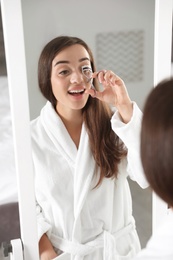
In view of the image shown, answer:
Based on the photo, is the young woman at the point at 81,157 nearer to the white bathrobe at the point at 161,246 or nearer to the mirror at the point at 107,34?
the mirror at the point at 107,34

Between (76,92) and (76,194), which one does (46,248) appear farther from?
(76,92)

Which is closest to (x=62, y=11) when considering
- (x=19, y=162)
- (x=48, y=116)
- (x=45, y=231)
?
(x=48, y=116)

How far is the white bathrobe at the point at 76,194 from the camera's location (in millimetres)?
844

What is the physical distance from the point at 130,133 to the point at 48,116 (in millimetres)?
183

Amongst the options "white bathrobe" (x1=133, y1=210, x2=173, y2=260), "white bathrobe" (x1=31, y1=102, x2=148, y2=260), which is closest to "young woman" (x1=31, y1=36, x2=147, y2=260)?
"white bathrobe" (x1=31, y1=102, x2=148, y2=260)

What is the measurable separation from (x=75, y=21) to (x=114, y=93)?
18 centimetres

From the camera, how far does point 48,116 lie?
839 mm

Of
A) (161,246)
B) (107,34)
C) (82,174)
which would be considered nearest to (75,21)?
(107,34)

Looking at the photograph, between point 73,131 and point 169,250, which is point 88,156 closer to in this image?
point 73,131

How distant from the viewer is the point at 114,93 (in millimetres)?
856

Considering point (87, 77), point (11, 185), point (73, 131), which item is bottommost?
point (11, 185)

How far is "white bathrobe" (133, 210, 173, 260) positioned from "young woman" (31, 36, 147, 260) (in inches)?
8.6

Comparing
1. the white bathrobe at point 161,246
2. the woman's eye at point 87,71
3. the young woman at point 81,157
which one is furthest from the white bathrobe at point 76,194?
the white bathrobe at point 161,246

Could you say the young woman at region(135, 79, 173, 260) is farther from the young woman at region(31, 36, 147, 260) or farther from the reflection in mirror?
the reflection in mirror
